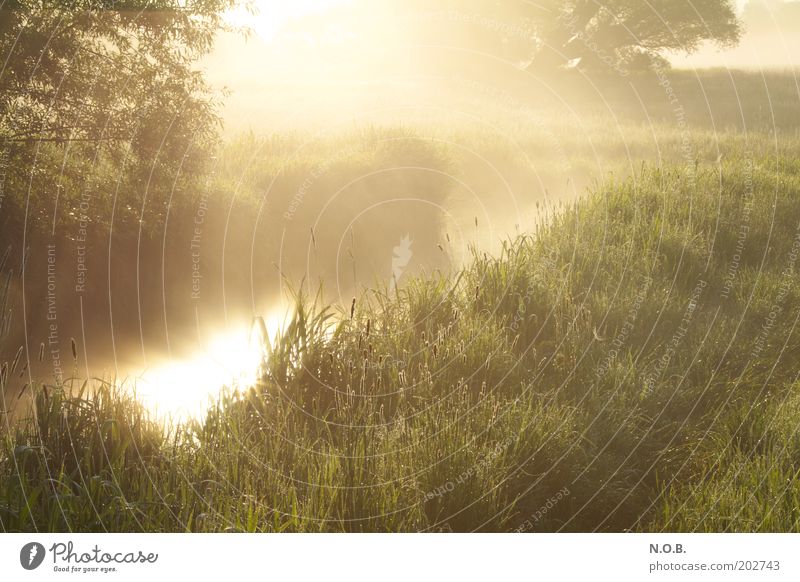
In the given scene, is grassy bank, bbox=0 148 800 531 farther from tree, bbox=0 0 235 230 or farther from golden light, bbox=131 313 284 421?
tree, bbox=0 0 235 230

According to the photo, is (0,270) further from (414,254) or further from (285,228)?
(414,254)

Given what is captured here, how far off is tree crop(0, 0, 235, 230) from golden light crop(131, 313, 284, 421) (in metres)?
1.76

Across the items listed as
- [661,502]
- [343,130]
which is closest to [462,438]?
[661,502]

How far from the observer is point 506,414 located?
4711mm

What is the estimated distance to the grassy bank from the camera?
4.08 m

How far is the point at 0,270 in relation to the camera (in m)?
6.07

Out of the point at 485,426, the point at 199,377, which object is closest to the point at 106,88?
the point at 199,377

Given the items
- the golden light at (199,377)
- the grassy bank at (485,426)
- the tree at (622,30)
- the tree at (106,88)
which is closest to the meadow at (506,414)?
the grassy bank at (485,426)

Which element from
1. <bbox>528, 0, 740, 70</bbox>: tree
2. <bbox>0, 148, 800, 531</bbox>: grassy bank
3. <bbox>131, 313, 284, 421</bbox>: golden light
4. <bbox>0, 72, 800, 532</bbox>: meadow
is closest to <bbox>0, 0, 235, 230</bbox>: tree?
<bbox>131, 313, 284, 421</bbox>: golden light

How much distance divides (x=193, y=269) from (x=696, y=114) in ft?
45.9

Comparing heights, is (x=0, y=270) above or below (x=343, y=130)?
below

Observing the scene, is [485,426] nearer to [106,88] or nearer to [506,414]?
[506,414]

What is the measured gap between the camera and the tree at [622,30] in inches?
824

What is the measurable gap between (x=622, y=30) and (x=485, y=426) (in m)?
22.5
